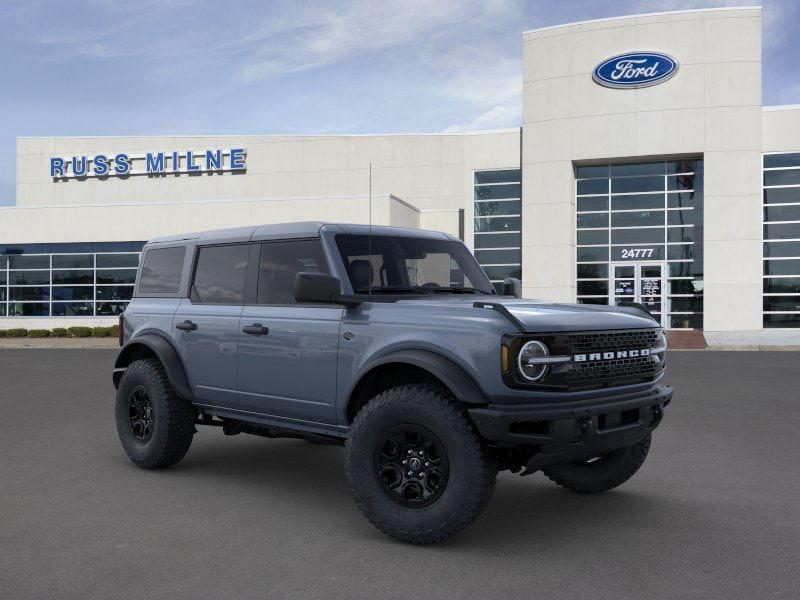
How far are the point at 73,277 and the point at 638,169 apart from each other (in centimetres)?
2533

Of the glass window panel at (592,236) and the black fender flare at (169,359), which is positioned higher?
the glass window panel at (592,236)

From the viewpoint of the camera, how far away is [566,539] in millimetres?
4980

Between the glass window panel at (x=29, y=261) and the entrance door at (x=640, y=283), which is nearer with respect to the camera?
the entrance door at (x=640, y=283)

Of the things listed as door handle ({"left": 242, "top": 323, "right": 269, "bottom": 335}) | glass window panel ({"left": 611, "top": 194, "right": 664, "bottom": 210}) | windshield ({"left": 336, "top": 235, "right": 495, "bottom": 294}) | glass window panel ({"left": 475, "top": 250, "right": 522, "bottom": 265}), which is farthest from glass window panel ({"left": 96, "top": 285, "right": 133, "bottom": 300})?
windshield ({"left": 336, "top": 235, "right": 495, "bottom": 294})

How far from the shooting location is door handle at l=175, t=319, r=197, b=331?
259 inches

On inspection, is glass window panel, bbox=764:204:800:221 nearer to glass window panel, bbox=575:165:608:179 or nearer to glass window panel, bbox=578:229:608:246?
glass window panel, bbox=578:229:608:246

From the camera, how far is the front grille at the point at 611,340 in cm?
482

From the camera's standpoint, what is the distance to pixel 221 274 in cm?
667

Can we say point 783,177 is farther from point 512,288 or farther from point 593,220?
point 512,288

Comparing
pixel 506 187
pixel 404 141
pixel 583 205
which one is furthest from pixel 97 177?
pixel 583 205

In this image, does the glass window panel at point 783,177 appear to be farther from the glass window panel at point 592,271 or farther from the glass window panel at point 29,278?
the glass window panel at point 29,278

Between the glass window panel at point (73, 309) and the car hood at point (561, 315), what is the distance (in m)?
33.7

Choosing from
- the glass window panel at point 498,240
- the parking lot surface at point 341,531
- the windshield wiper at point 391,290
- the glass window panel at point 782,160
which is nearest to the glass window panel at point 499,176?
the glass window panel at point 498,240

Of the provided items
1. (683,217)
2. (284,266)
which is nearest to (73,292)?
(683,217)
